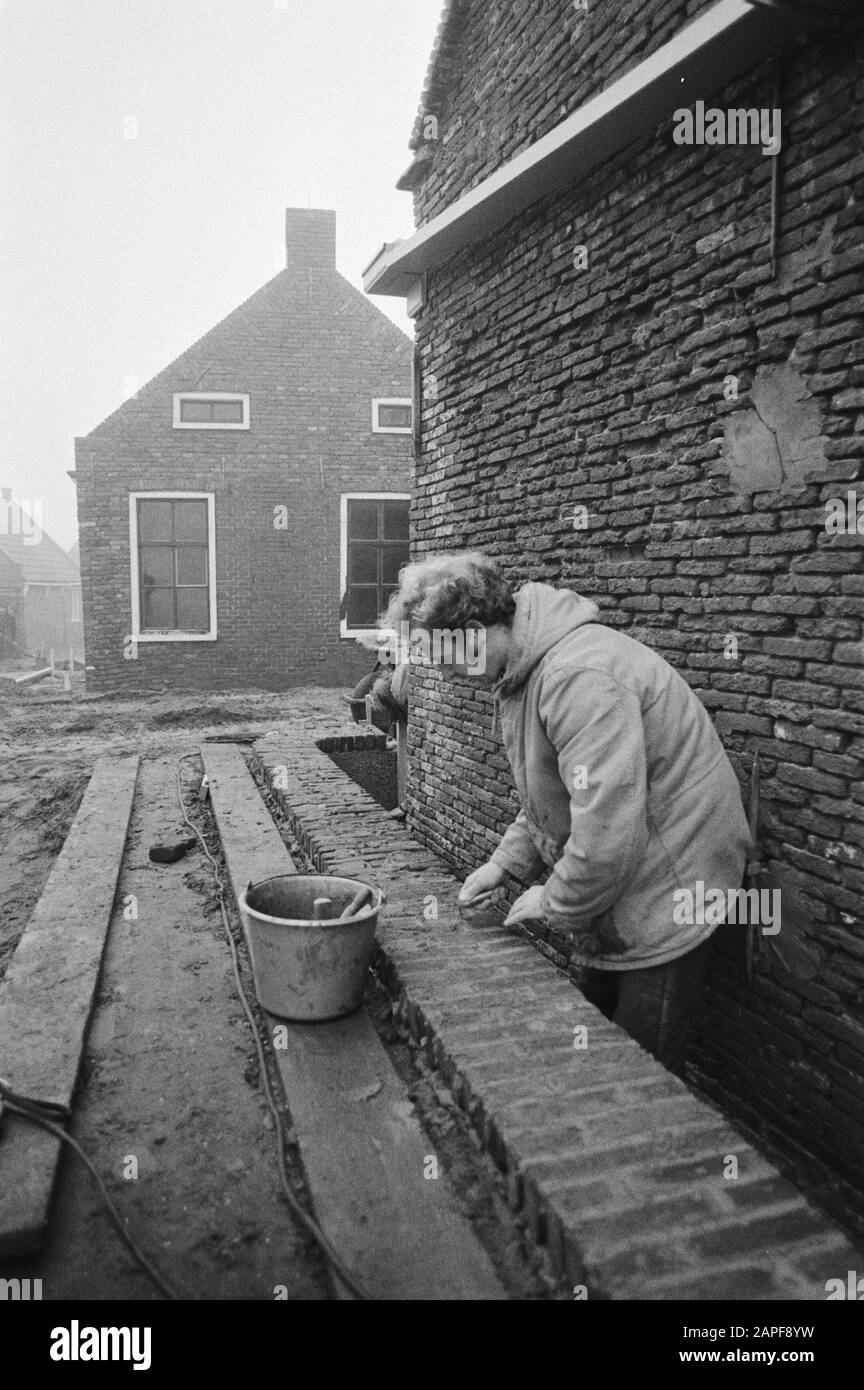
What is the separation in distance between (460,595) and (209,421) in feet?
45.4

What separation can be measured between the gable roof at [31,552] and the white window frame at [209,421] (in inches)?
940

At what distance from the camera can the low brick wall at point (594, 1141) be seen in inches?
68.2

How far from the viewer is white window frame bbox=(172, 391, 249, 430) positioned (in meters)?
15.1

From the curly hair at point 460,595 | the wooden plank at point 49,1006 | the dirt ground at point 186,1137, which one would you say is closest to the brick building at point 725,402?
the curly hair at point 460,595

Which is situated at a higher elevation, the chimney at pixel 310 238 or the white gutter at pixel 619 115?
the chimney at pixel 310 238

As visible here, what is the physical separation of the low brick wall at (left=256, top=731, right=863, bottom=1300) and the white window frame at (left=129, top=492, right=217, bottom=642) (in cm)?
1259

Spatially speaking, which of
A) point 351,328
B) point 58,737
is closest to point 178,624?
point 58,737

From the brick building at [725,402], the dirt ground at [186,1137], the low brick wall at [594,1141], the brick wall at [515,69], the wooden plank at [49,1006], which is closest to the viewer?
the low brick wall at [594,1141]

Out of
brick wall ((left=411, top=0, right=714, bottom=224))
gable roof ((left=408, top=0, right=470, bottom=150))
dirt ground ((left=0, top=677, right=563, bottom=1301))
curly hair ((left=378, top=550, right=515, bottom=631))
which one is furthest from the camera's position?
gable roof ((left=408, top=0, right=470, bottom=150))

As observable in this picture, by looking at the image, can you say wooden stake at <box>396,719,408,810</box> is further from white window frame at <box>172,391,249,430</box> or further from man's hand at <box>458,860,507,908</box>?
white window frame at <box>172,391,249,430</box>

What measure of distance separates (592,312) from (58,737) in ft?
30.0

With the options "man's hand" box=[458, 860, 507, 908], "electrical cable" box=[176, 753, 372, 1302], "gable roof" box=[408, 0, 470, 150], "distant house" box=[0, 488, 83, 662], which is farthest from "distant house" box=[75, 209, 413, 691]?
"distant house" box=[0, 488, 83, 662]

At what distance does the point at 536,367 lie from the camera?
4.75 meters

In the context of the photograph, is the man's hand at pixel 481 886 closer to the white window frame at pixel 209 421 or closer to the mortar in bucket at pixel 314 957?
the mortar in bucket at pixel 314 957
